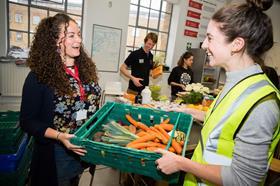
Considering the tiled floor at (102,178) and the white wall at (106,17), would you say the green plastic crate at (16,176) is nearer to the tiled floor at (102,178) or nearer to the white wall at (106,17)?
the tiled floor at (102,178)

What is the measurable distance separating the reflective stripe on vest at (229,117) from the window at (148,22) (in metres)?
4.19

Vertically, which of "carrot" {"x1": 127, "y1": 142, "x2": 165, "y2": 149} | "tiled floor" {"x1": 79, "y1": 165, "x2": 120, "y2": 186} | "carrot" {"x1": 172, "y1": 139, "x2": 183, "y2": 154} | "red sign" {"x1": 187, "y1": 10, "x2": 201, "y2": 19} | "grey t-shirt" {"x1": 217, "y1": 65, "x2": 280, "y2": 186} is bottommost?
"tiled floor" {"x1": 79, "y1": 165, "x2": 120, "y2": 186}

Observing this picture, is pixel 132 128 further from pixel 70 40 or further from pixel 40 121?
pixel 70 40

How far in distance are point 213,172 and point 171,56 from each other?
16.4 ft

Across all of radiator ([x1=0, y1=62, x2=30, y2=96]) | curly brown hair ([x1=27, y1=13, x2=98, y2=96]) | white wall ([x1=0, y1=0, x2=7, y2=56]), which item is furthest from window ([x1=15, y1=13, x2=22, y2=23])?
curly brown hair ([x1=27, y1=13, x2=98, y2=96])

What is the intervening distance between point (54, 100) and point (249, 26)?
107 cm

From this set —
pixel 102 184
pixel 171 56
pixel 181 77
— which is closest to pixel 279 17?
pixel 171 56

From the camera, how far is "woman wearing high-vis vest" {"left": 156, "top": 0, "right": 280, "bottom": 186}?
0.73 m

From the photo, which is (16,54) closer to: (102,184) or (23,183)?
(23,183)

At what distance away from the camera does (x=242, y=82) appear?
0.83 meters

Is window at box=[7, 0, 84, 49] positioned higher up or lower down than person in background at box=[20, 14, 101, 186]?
higher up

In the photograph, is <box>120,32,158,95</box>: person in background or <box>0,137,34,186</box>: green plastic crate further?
<box>120,32,158,95</box>: person in background

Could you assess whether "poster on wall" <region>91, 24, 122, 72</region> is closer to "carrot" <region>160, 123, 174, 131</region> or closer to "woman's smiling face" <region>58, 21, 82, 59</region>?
"woman's smiling face" <region>58, 21, 82, 59</region>

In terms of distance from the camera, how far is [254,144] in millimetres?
726
